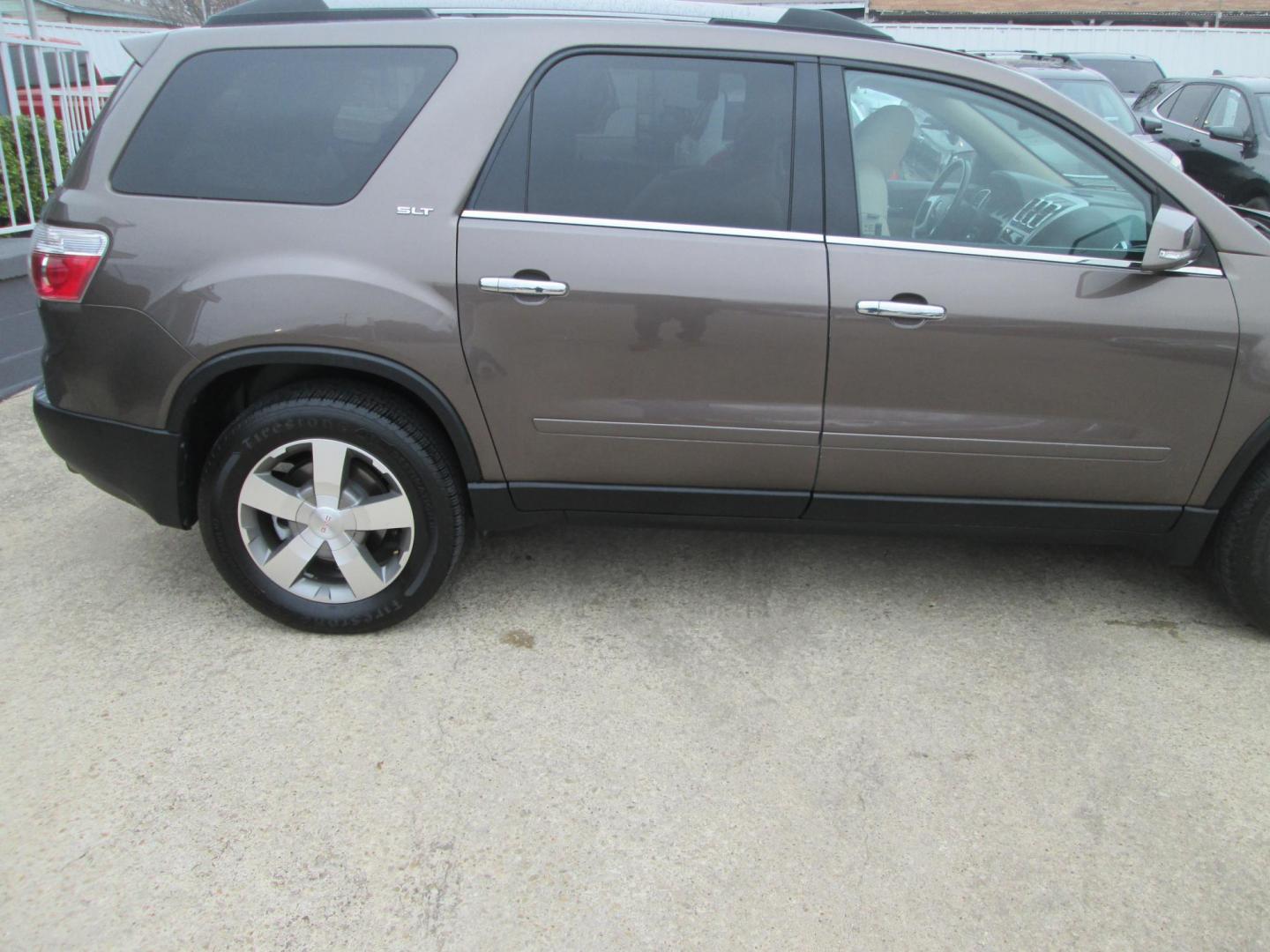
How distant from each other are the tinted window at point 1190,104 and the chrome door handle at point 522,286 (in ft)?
34.2

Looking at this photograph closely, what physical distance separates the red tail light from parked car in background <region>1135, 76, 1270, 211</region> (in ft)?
31.9

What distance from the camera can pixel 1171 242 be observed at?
280 centimetres

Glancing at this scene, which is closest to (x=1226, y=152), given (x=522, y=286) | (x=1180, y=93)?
(x=1180, y=93)

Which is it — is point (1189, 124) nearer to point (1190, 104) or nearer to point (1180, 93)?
point (1190, 104)

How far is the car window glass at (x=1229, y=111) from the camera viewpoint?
998 cm

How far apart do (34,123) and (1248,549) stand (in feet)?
25.6

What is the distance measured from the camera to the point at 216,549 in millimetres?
3158

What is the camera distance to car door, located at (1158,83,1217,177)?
10508 millimetres

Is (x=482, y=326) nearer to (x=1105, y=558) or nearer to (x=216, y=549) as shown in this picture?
(x=216, y=549)

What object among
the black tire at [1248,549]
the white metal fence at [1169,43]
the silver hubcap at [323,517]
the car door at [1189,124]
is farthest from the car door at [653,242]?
the white metal fence at [1169,43]

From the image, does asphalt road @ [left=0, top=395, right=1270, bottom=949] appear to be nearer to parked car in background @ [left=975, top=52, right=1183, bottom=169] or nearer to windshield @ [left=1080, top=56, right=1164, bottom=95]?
parked car in background @ [left=975, top=52, right=1183, bottom=169]

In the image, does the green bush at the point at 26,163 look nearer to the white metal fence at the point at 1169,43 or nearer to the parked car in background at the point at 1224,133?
the parked car in background at the point at 1224,133

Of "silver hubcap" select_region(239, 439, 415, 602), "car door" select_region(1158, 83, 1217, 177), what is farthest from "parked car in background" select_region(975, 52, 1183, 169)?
"silver hubcap" select_region(239, 439, 415, 602)

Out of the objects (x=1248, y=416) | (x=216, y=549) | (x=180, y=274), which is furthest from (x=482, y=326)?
(x=1248, y=416)
